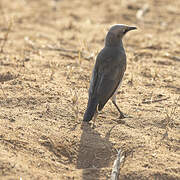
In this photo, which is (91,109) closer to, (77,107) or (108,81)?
(77,107)

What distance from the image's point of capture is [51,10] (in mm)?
10492

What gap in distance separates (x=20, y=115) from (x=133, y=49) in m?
3.54

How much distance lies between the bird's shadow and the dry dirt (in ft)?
0.04

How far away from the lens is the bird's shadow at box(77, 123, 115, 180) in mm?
4086

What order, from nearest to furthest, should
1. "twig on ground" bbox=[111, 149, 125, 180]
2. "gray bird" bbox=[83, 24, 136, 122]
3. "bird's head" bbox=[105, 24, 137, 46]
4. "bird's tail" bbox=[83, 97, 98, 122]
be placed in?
"twig on ground" bbox=[111, 149, 125, 180], "bird's tail" bbox=[83, 97, 98, 122], "gray bird" bbox=[83, 24, 136, 122], "bird's head" bbox=[105, 24, 137, 46]

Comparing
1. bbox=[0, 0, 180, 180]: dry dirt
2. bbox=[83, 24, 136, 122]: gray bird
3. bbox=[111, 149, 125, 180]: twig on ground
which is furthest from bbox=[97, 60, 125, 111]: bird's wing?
bbox=[111, 149, 125, 180]: twig on ground

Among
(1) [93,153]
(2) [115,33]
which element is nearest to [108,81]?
(2) [115,33]

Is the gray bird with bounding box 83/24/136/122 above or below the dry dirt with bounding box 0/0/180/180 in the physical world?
above

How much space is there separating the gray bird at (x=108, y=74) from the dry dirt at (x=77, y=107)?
273mm

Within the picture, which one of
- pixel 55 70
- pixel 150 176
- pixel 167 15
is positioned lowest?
pixel 150 176

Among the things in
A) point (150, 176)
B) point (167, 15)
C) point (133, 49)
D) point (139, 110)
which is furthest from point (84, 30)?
point (150, 176)

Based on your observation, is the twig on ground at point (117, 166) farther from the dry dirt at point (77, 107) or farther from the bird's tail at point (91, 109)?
the bird's tail at point (91, 109)

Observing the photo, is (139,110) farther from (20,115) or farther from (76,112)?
(20,115)

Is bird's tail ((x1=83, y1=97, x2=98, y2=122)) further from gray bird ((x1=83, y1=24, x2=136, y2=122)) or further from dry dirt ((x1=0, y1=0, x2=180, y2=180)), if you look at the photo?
dry dirt ((x1=0, y1=0, x2=180, y2=180))
